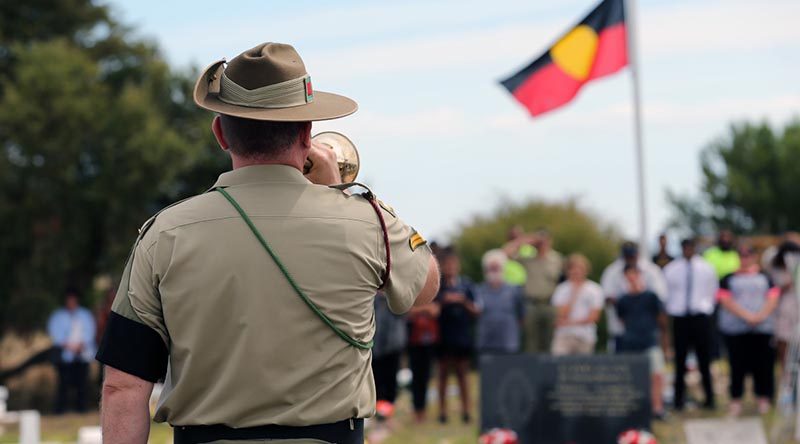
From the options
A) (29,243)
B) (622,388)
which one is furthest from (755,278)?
(29,243)

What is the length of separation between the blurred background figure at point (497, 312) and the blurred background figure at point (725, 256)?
2.62 metres

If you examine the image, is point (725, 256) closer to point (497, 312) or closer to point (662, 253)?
point (662, 253)

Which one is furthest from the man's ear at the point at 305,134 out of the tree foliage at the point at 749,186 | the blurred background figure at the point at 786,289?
the tree foliage at the point at 749,186

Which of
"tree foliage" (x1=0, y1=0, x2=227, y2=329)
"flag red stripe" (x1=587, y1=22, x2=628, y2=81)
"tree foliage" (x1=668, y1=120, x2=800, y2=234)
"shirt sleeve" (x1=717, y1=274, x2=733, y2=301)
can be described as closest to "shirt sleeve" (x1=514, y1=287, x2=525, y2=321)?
"shirt sleeve" (x1=717, y1=274, x2=733, y2=301)

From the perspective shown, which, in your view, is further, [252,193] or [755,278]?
[755,278]

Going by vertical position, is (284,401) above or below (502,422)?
above

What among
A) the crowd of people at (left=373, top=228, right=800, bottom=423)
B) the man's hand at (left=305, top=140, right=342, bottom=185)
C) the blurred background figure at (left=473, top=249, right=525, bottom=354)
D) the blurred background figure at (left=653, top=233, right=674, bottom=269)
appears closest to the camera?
the man's hand at (left=305, top=140, right=342, bottom=185)

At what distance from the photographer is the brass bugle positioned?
372cm

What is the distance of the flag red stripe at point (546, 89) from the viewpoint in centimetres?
1461

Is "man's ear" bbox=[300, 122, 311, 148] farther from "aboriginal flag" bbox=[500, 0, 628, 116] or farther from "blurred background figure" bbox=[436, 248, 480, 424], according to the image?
"aboriginal flag" bbox=[500, 0, 628, 116]

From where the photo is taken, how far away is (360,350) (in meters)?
3.02

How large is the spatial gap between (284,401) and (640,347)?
32.3 feet

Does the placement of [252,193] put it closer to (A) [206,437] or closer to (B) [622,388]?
(A) [206,437]

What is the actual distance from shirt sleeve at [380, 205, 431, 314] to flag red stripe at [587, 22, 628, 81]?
11959 millimetres
